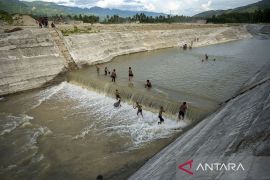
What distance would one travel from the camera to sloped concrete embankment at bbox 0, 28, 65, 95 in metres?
Answer: 29.2

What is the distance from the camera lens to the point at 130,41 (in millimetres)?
49469

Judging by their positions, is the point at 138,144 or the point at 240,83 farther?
the point at 240,83

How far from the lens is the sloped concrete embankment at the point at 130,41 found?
39.0 meters

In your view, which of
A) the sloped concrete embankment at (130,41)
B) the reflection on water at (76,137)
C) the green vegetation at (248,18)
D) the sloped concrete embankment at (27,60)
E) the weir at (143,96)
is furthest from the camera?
the green vegetation at (248,18)

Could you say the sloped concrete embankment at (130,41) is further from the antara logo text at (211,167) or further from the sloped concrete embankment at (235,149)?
the antara logo text at (211,167)

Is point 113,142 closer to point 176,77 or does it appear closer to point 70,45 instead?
point 176,77

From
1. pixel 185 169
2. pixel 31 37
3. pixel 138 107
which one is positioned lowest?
pixel 138 107

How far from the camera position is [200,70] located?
3306 cm

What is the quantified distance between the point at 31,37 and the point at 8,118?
1491 cm

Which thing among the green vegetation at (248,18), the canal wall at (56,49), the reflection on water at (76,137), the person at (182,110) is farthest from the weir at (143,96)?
the green vegetation at (248,18)

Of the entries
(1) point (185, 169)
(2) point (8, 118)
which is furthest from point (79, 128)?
(1) point (185, 169)

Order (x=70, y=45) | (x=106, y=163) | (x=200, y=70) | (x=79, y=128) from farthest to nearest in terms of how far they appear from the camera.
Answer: (x=70, y=45) → (x=200, y=70) → (x=79, y=128) → (x=106, y=163)

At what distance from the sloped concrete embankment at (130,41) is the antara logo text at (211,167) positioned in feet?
97.3

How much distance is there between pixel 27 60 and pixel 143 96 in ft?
55.5
